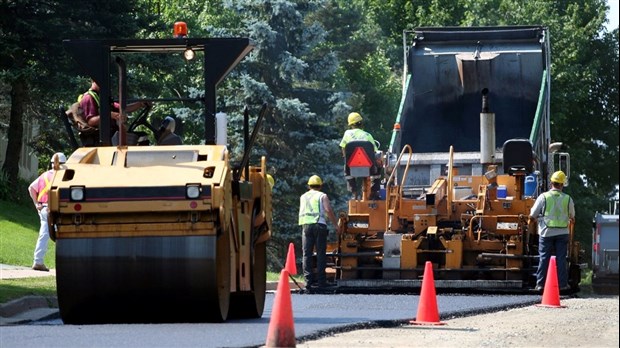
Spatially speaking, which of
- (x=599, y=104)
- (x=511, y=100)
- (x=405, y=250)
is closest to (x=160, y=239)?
(x=405, y=250)

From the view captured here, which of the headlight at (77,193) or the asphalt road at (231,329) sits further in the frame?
the headlight at (77,193)

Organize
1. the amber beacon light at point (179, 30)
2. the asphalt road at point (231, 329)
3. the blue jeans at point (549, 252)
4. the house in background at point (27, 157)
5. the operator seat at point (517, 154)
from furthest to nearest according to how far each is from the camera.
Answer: the house in background at point (27, 157) < the operator seat at point (517, 154) < the blue jeans at point (549, 252) < the amber beacon light at point (179, 30) < the asphalt road at point (231, 329)

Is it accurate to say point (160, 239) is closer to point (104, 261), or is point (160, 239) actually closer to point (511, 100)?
point (104, 261)

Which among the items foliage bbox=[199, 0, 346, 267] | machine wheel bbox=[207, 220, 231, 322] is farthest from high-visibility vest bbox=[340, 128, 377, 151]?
foliage bbox=[199, 0, 346, 267]

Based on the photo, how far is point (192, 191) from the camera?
37.9 ft

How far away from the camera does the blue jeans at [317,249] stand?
1945 cm

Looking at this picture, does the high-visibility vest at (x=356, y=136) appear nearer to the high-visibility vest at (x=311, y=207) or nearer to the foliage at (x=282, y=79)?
the high-visibility vest at (x=311, y=207)

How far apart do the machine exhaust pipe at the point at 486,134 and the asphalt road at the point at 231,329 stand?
3.53 metres

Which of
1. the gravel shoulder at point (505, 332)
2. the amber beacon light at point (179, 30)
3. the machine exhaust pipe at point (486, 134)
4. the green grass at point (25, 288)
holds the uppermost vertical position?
the amber beacon light at point (179, 30)

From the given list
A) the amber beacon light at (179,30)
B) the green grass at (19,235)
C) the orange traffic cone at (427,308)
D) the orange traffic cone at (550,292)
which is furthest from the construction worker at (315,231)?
the amber beacon light at (179,30)

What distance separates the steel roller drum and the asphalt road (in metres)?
0.23

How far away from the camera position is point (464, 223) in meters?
19.2

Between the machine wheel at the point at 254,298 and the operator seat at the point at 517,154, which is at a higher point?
the operator seat at the point at 517,154

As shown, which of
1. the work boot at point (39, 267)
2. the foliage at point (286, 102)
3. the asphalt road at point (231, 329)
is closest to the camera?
the asphalt road at point (231, 329)
